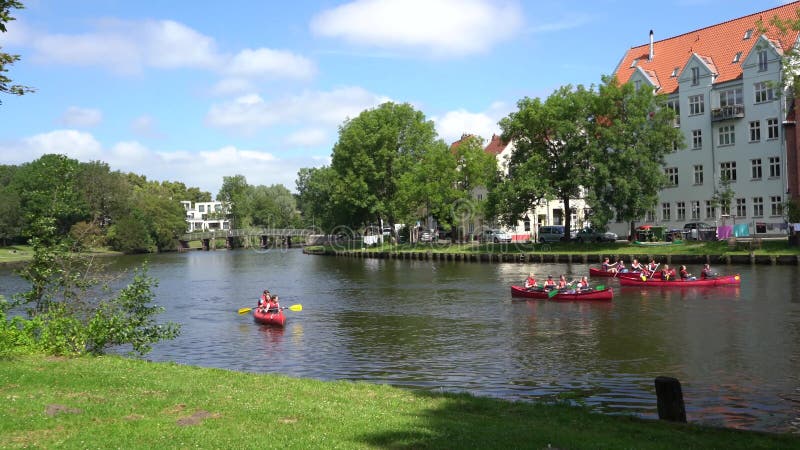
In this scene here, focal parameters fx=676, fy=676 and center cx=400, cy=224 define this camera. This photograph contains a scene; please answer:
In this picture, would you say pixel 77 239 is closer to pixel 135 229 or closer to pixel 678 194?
pixel 678 194

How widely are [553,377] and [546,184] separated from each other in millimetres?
48108

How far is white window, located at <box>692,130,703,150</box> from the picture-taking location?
226 ft

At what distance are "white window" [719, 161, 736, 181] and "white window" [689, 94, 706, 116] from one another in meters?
6.03

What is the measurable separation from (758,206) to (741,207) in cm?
156

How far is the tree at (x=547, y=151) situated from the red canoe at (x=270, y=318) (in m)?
38.1

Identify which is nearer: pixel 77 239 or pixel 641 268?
pixel 77 239

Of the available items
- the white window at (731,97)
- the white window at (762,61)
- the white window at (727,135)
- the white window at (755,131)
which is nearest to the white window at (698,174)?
the white window at (727,135)

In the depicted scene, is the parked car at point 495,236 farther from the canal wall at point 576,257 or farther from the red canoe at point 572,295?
the red canoe at point 572,295

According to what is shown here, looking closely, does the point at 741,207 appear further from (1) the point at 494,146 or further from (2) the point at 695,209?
(1) the point at 494,146

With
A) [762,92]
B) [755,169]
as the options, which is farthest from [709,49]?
[755,169]

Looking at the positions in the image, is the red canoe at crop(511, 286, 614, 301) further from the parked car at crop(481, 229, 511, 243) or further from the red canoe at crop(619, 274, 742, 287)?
the parked car at crop(481, 229, 511, 243)

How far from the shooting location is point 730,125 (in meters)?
66.2

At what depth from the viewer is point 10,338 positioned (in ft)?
56.1

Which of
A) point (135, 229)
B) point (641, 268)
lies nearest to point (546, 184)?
point (641, 268)
